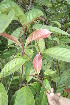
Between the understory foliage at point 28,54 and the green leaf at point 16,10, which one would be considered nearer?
the understory foliage at point 28,54

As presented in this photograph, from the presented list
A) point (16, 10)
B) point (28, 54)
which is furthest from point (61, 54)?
point (16, 10)

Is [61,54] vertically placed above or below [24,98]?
above

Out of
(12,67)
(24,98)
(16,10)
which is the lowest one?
(24,98)

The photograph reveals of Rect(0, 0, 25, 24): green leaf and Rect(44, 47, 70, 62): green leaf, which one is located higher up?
Rect(0, 0, 25, 24): green leaf

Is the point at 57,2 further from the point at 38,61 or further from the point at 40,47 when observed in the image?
the point at 38,61

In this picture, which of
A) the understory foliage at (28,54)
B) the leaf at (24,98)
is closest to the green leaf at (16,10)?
the understory foliage at (28,54)

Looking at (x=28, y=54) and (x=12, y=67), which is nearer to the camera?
(x=12, y=67)

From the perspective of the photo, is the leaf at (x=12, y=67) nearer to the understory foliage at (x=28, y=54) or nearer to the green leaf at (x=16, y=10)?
the understory foliage at (x=28, y=54)

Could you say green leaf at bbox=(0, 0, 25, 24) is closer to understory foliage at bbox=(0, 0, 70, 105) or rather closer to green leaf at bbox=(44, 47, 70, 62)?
understory foliage at bbox=(0, 0, 70, 105)

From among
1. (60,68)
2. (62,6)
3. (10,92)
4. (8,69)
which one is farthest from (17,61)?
(10,92)

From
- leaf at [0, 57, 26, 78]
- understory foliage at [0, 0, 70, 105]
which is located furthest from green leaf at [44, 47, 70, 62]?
leaf at [0, 57, 26, 78]

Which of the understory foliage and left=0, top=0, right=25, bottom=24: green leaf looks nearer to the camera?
the understory foliage

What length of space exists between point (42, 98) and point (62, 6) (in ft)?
3.31

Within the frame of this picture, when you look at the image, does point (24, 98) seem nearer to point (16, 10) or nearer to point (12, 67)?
point (12, 67)
